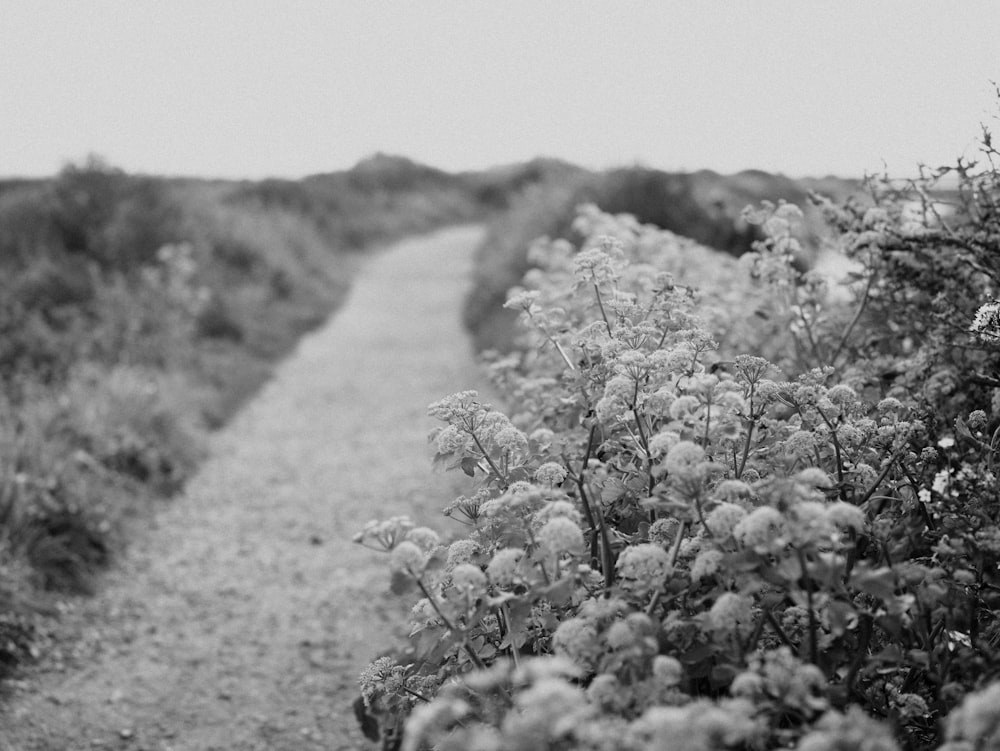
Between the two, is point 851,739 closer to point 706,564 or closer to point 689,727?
point 689,727

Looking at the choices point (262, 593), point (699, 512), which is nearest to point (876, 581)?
point (699, 512)

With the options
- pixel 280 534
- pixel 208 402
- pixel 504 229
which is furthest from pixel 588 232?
pixel 504 229

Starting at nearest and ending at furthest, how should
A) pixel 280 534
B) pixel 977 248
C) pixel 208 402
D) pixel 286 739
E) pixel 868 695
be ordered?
1. pixel 868 695
2. pixel 977 248
3. pixel 286 739
4. pixel 280 534
5. pixel 208 402

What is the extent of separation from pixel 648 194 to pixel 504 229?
→ 4612mm

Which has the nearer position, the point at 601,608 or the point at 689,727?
the point at 689,727

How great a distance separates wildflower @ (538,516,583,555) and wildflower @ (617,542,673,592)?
11 cm

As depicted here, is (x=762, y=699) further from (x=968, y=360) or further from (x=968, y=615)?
(x=968, y=360)

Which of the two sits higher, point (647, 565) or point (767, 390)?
point (767, 390)

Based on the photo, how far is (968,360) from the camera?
8.71 feet

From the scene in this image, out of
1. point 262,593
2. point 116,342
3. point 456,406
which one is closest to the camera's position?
point 456,406

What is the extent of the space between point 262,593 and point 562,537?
3.75 meters

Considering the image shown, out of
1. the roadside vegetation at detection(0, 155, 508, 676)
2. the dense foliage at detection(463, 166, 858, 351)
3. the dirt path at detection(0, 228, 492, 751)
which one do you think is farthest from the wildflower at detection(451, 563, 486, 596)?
the dense foliage at detection(463, 166, 858, 351)

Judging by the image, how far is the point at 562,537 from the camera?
172cm

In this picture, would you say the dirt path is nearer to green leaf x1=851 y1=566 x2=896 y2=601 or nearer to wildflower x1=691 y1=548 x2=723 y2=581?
wildflower x1=691 y1=548 x2=723 y2=581
